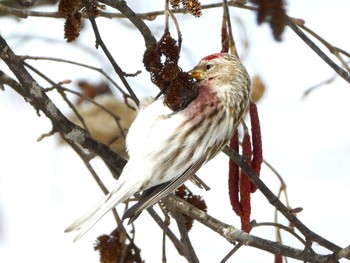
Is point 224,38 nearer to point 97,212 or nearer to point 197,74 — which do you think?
point 197,74

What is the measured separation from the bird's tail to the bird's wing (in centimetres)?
4

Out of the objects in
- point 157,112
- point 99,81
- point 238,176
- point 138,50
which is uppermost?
point 138,50

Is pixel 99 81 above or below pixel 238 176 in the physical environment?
above

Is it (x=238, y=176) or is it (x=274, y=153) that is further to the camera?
(x=274, y=153)

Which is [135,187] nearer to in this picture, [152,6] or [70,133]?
[70,133]

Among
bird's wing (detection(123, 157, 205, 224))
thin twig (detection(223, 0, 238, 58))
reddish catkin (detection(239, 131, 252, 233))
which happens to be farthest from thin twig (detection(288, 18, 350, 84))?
bird's wing (detection(123, 157, 205, 224))

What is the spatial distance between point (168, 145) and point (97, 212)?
0.22 m

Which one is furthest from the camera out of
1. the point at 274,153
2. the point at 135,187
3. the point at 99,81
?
the point at 274,153

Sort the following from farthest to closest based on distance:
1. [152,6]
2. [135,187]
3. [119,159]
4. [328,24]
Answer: [328,24] < [152,6] < [119,159] < [135,187]

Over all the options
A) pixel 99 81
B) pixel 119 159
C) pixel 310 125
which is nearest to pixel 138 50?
pixel 99 81

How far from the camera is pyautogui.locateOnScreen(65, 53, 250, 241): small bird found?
2150 millimetres

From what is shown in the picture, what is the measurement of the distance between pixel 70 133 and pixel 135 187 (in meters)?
0.20

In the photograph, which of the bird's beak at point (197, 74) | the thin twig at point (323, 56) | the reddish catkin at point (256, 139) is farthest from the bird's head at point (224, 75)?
the thin twig at point (323, 56)

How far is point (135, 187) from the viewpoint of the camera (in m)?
2.15
